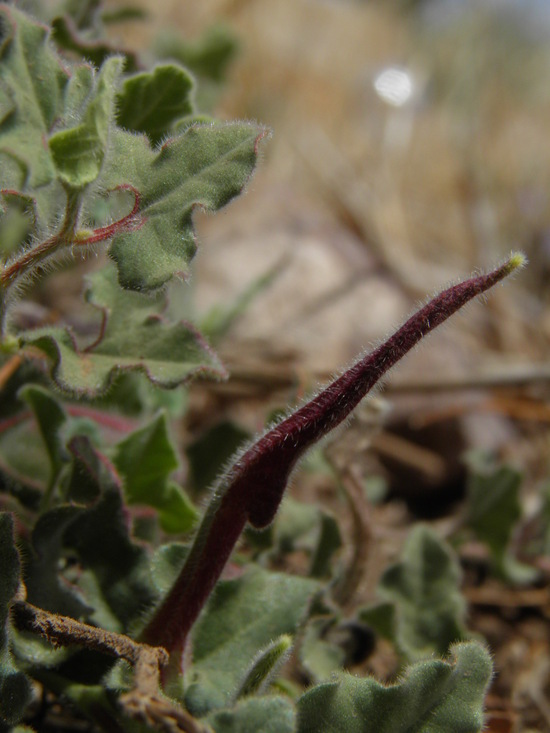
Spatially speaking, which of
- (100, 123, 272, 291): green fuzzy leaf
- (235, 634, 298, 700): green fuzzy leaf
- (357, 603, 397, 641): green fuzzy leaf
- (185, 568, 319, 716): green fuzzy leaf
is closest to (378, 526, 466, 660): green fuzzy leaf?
(357, 603, 397, 641): green fuzzy leaf

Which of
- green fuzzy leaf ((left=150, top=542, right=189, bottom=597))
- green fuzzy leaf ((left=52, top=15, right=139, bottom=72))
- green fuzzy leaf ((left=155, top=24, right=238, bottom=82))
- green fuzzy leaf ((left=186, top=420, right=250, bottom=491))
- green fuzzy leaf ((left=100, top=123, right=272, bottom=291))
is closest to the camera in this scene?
green fuzzy leaf ((left=100, top=123, right=272, bottom=291))

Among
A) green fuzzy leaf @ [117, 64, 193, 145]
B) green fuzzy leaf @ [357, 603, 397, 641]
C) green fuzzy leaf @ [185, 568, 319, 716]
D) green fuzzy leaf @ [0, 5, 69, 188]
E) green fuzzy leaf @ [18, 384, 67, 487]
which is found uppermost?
green fuzzy leaf @ [117, 64, 193, 145]

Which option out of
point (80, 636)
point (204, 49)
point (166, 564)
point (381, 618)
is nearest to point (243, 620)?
point (166, 564)

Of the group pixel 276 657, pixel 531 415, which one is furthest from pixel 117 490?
pixel 531 415

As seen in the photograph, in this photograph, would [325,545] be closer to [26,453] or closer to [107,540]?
[107,540]

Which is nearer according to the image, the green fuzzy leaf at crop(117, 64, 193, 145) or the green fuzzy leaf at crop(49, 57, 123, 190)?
the green fuzzy leaf at crop(49, 57, 123, 190)

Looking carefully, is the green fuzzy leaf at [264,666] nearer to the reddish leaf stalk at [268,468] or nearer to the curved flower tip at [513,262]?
the reddish leaf stalk at [268,468]

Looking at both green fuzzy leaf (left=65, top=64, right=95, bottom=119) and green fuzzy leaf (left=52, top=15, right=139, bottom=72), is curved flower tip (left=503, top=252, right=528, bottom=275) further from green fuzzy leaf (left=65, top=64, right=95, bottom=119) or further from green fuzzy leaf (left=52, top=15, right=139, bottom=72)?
green fuzzy leaf (left=52, top=15, right=139, bottom=72)
